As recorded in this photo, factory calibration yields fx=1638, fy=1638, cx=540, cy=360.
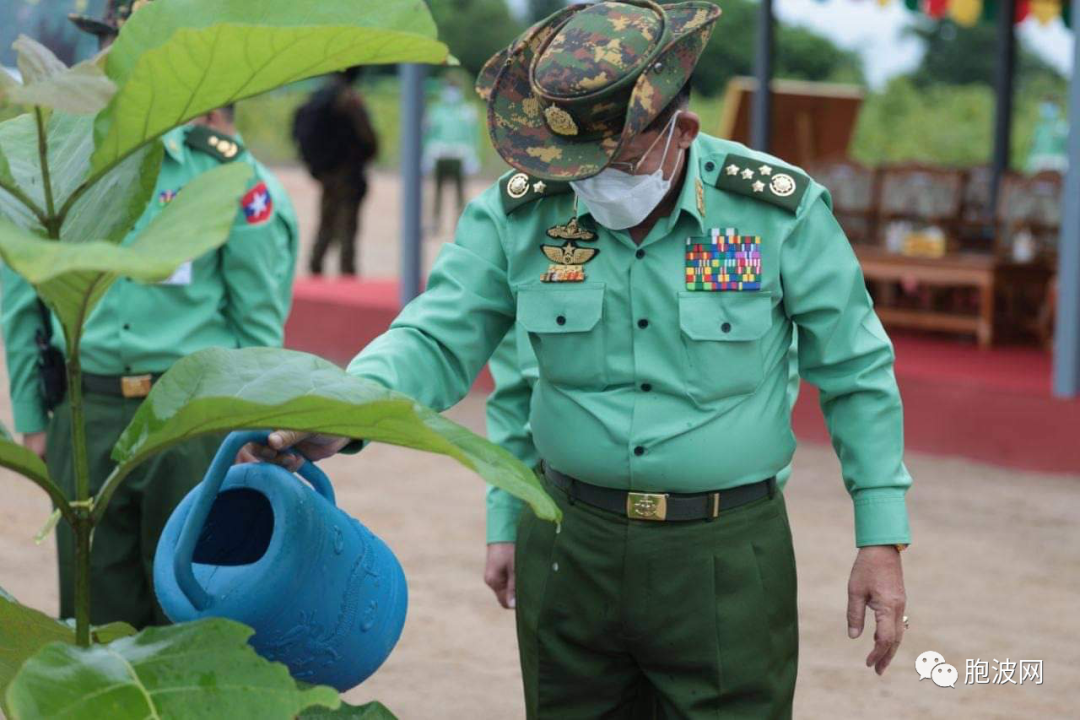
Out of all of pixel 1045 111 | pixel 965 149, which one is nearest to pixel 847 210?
pixel 1045 111

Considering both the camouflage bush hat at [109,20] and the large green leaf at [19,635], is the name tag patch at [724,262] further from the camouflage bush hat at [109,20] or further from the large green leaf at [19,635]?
the camouflage bush hat at [109,20]

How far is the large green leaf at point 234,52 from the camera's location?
113cm

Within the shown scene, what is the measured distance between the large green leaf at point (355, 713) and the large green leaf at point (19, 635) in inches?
8.6

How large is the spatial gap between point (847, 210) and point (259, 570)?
8524mm

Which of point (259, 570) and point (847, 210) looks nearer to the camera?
point (259, 570)

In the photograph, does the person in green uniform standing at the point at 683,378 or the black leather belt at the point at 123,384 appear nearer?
the person in green uniform standing at the point at 683,378

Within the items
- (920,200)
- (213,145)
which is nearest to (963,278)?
(920,200)

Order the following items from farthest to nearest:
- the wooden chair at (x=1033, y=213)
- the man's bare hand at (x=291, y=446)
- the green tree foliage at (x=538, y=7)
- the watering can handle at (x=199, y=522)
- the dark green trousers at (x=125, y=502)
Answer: the green tree foliage at (x=538, y=7) < the wooden chair at (x=1033, y=213) < the dark green trousers at (x=125, y=502) < the man's bare hand at (x=291, y=446) < the watering can handle at (x=199, y=522)

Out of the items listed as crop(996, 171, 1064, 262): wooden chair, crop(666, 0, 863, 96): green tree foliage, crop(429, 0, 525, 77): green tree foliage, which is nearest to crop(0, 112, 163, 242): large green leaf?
crop(996, 171, 1064, 262): wooden chair

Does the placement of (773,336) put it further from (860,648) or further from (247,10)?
(860,648)

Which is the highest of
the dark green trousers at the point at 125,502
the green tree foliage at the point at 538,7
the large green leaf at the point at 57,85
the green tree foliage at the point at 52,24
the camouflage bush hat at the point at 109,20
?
the green tree foliage at the point at 538,7

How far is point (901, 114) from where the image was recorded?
2998cm

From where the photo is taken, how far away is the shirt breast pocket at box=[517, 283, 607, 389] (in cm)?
238

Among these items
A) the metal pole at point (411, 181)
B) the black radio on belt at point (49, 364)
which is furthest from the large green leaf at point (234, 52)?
the metal pole at point (411, 181)
